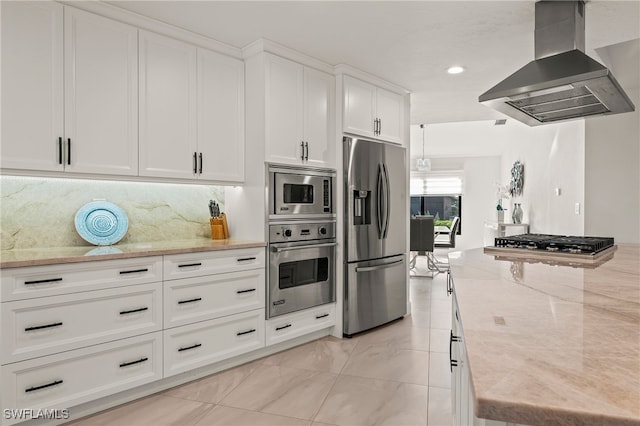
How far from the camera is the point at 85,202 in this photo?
8.71 ft

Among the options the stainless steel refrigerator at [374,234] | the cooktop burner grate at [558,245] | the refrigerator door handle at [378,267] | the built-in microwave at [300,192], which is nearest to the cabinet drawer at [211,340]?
the built-in microwave at [300,192]

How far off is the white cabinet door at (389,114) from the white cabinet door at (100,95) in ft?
7.25

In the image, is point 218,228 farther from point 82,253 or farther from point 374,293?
point 374,293

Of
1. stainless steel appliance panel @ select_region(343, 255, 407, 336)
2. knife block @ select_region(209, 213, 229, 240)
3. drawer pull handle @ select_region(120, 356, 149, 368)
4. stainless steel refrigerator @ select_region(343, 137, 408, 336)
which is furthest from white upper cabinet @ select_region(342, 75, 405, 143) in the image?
drawer pull handle @ select_region(120, 356, 149, 368)

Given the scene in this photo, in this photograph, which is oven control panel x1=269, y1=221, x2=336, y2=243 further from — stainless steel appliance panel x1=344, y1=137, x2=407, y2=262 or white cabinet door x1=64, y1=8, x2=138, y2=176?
white cabinet door x1=64, y1=8, x2=138, y2=176

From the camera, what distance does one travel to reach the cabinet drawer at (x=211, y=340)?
245cm

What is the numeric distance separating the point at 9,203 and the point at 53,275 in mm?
734

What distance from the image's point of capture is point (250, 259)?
288 cm

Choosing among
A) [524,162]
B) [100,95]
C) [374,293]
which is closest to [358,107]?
[374,293]

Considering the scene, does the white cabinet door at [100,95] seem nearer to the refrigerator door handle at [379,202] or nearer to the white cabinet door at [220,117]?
the white cabinet door at [220,117]

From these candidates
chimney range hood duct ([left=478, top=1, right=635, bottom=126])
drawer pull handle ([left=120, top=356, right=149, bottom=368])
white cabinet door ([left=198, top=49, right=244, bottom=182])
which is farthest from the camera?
white cabinet door ([left=198, top=49, right=244, bottom=182])

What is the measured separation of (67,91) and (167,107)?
60 centimetres

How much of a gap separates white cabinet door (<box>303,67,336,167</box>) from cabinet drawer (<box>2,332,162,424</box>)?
188cm

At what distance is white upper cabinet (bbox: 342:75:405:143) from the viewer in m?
3.51
